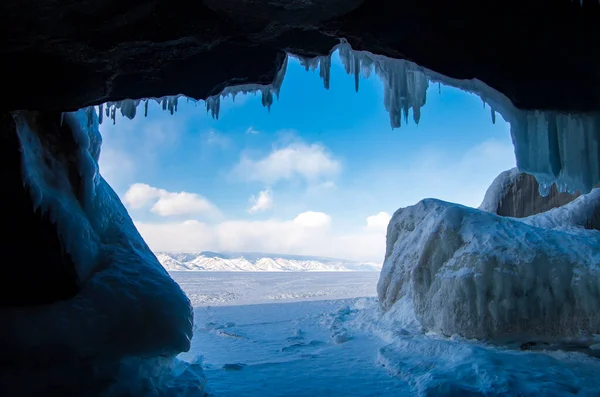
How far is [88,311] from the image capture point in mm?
4020

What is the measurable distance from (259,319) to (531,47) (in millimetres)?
10698

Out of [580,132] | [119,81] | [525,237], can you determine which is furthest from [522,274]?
[119,81]

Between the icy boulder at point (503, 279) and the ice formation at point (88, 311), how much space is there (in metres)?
5.23

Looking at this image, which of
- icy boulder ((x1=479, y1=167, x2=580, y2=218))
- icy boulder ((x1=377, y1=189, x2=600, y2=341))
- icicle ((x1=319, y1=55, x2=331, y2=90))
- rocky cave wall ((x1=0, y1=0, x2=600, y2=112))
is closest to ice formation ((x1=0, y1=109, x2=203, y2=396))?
rocky cave wall ((x1=0, y1=0, x2=600, y2=112))

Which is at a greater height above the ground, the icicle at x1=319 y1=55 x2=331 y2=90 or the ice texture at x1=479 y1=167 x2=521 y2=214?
the icicle at x1=319 y1=55 x2=331 y2=90

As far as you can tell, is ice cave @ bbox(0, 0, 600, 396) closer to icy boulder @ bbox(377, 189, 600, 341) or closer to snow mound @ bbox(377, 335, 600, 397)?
snow mound @ bbox(377, 335, 600, 397)

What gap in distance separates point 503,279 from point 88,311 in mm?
6905

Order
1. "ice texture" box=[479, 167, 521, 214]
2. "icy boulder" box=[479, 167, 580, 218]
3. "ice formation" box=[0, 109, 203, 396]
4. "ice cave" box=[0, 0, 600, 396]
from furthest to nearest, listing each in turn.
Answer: "ice texture" box=[479, 167, 521, 214]
"icy boulder" box=[479, 167, 580, 218]
"ice formation" box=[0, 109, 203, 396]
"ice cave" box=[0, 0, 600, 396]

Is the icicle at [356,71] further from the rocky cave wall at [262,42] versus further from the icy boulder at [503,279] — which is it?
the icy boulder at [503,279]

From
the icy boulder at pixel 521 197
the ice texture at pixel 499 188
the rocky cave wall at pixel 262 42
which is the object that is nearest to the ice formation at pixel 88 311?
the rocky cave wall at pixel 262 42

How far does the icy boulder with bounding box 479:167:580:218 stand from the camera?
11.8 m

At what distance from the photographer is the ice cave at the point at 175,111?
9.67ft

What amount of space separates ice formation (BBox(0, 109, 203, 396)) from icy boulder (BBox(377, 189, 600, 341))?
523 cm

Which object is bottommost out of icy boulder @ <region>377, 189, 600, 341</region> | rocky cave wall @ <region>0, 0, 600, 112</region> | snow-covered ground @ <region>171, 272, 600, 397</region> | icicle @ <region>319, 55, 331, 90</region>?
snow-covered ground @ <region>171, 272, 600, 397</region>
